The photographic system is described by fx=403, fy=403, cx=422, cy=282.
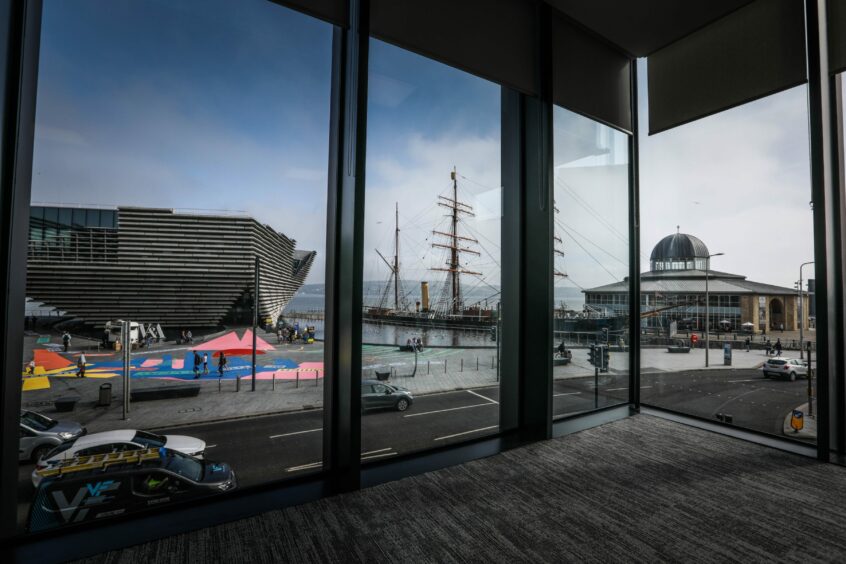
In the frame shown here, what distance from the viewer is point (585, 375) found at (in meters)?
4.01

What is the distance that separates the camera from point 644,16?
11.8 feet

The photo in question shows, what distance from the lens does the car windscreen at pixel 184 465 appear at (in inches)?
83.2

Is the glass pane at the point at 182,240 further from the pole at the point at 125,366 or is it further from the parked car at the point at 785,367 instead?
the parked car at the point at 785,367

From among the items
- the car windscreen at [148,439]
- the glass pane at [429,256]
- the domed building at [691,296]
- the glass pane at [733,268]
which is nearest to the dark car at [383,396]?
the glass pane at [429,256]

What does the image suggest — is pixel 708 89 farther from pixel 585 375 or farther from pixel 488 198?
pixel 585 375

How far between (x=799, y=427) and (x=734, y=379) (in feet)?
2.07

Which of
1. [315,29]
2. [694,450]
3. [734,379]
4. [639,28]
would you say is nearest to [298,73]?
[315,29]

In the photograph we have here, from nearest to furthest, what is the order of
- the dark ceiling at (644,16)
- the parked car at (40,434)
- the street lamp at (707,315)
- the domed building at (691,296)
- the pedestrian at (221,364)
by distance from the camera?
the parked car at (40,434)
the pedestrian at (221,364)
the dark ceiling at (644,16)
the domed building at (691,296)
the street lamp at (707,315)

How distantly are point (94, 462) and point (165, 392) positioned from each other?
40 centimetres

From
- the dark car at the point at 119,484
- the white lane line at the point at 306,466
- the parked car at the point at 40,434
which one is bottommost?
the white lane line at the point at 306,466

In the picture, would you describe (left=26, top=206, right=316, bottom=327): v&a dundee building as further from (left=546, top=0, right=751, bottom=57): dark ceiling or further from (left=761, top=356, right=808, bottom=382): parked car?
(left=761, top=356, right=808, bottom=382): parked car

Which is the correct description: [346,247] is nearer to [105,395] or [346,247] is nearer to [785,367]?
[105,395]

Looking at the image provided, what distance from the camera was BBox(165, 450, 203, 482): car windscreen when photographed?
211cm

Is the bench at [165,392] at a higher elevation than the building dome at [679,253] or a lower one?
lower
